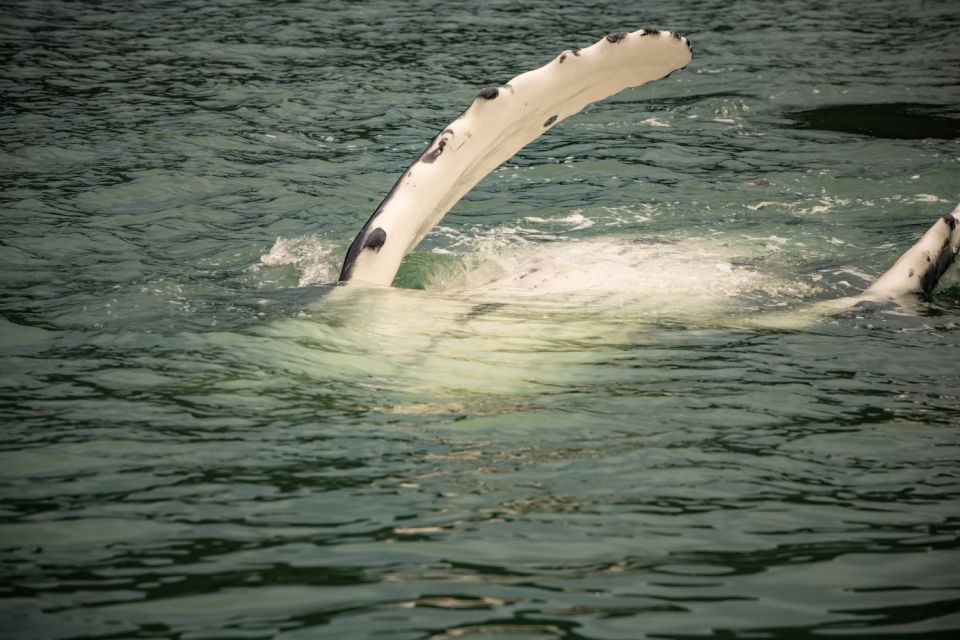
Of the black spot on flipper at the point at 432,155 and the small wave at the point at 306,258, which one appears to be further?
the small wave at the point at 306,258

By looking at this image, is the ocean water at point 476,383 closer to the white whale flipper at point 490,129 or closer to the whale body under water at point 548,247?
the whale body under water at point 548,247

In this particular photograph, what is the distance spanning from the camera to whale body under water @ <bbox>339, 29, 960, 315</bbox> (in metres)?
6.57

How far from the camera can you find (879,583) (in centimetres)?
345

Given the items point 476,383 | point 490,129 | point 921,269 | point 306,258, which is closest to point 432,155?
point 490,129

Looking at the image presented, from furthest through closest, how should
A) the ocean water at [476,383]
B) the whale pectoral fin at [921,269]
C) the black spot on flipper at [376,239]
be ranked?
the whale pectoral fin at [921,269], the black spot on flipper at [376,239], the ocean water at [476,383]

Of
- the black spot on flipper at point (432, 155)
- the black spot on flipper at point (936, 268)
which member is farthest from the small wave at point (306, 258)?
the black spot on flipper at point (936, 268)

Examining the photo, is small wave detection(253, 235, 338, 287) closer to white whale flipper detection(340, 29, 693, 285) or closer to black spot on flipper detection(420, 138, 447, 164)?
white whale flipper detection(340, 29, 693, 285)

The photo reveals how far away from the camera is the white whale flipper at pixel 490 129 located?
21.5ft

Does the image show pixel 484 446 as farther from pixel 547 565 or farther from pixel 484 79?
pixel 484 79

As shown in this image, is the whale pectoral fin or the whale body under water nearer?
the whale body under water

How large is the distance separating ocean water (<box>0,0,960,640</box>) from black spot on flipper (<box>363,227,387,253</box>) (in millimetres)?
339

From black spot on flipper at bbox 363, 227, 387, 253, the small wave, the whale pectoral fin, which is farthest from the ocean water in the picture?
black spot on flipper at bbox 363, 227, 387, 253

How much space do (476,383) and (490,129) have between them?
2220mm

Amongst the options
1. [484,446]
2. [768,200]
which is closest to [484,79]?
[768,200]
